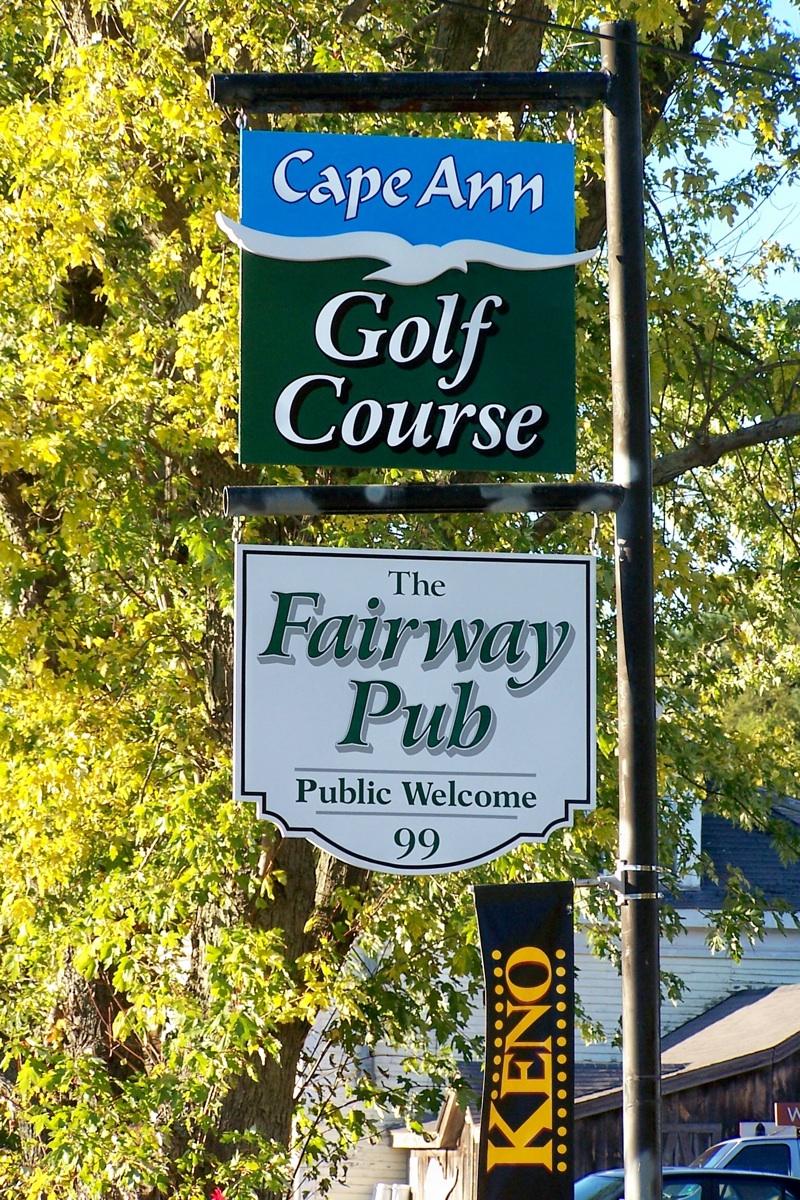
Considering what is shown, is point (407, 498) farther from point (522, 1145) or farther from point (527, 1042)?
point (522, 1145)

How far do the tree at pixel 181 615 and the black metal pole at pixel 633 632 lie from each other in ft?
10.5

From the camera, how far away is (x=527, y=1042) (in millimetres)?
4492

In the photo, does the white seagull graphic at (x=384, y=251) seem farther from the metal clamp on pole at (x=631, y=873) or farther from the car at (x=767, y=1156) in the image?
the car at (x=767, y=1156)

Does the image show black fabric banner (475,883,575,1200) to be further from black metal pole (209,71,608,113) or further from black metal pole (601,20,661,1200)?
black metal pole (209,71,608,113)

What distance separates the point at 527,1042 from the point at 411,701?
1086mm

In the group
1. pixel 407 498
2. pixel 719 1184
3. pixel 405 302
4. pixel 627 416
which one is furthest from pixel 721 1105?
pixel 405 302

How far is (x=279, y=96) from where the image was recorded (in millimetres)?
5094

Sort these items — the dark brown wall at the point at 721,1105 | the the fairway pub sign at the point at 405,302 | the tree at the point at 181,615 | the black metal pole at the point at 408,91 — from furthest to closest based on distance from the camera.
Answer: the dark brown wall at the point at 721,1105 < the tree at the point at 181,615 < the black metal pole at the point at 408,91 < the the fairway pub sign at the point at 405,302

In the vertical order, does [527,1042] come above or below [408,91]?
below

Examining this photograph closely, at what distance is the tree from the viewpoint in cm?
849

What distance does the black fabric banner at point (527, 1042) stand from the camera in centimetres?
442

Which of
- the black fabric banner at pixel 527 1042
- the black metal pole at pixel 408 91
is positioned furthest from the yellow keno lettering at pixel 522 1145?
the black metal pole at pixel 408 91

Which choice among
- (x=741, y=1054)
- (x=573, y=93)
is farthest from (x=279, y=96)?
(x=741, y=1054)

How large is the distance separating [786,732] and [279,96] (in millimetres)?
9830
